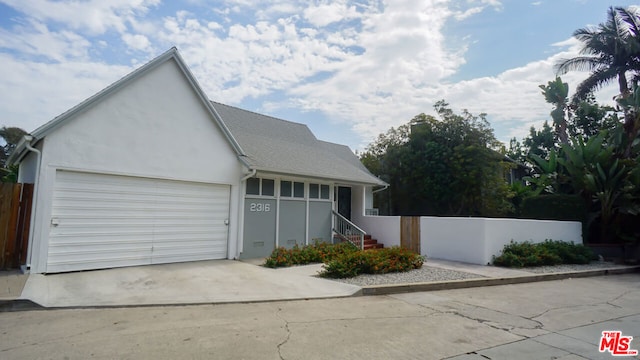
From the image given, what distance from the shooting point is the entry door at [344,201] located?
→ 17219 mm

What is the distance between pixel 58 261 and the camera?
853 centimetres

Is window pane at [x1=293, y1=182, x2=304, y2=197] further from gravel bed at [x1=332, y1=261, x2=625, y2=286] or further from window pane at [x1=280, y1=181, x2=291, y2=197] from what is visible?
gravel bed at [x1=332, y1=261, x2=625, y2=286]

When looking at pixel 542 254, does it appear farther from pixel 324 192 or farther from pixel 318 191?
pixel 318 191

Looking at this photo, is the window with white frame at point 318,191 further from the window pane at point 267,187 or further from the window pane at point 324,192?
the window pane at point 267,187

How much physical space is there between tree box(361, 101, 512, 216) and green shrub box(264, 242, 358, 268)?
420 inches

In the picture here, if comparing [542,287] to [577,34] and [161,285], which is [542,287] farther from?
[577,34]

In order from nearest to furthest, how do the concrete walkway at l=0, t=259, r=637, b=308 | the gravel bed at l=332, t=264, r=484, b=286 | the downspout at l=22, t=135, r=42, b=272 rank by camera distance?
the concrete walkway at l=0, t=259, r=637, b=308 < the downspout at l=22, t=135, r=42, b=272 < the gravel bed at l=332, t=264, r=484, b=286

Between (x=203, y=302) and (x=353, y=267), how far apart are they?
4175 millimetres

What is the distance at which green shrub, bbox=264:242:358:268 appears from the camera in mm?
10938

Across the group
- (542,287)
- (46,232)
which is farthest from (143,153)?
(542,287)

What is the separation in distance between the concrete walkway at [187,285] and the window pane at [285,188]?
3.48 metres

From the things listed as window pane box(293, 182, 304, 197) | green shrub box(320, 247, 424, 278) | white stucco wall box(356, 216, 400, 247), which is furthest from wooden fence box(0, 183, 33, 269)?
white stucco wall box(356, 216, 400, 247)

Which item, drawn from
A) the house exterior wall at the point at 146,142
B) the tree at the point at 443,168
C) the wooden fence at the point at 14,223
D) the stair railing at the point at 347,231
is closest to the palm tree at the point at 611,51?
the tree at the point at 443,168

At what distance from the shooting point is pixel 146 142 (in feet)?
32.8
